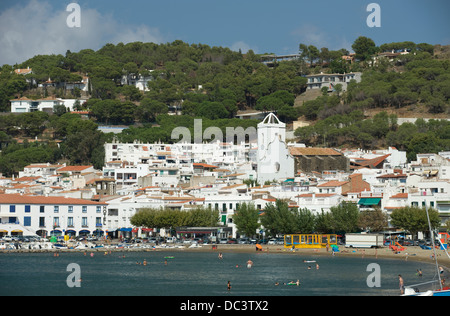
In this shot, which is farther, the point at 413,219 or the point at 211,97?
the point at 211,97

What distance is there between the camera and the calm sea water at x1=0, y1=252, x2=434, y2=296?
4678 centimetres

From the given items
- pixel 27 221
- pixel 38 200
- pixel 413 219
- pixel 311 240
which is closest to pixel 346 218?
pixel 311 240

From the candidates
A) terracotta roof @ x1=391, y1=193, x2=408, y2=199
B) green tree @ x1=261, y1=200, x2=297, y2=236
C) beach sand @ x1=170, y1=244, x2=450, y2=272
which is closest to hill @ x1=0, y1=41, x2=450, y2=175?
terracotta roof @ x1=391, y1=193, x2=408, y2=199

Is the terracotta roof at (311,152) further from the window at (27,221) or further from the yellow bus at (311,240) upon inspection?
the window at (27,221)

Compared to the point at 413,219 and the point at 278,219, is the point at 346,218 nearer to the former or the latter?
the point at 413,219

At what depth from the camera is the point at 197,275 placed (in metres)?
53.8

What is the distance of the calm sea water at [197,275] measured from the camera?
46.8m

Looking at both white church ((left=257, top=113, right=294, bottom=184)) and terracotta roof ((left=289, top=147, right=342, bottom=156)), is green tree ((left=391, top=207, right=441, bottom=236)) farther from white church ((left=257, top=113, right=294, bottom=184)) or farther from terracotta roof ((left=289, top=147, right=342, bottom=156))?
terracotta roof ((left=289, top=147, right=342, bottom=156))

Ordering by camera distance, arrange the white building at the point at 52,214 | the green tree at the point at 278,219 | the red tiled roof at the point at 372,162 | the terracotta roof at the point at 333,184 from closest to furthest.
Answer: the green tree at the point at 278,219
the white building at the point at 52,214
the terracotta roof at the point at 333,184
the red tiled roof at the point at 372,162

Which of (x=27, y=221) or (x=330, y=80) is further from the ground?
(x=330, y=80)

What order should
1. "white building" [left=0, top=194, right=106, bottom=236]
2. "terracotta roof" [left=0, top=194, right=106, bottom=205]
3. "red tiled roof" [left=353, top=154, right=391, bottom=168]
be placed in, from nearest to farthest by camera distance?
"white building" [left=0, top=194, right=106, bottom=236] < "terracotta roof" [left=0, top=194, right=106, bottom=205] < "red tiled roof" [left=353, top=154, right=391, bottom=168]

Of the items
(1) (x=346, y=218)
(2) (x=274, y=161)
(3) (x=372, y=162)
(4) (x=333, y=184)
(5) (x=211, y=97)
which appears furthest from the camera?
(5) (x=211, y=97)

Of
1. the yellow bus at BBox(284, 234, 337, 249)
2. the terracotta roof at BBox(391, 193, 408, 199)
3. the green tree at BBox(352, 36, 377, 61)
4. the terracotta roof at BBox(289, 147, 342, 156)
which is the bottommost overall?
the yellow bus at BBox(284, 234, 337, 249)

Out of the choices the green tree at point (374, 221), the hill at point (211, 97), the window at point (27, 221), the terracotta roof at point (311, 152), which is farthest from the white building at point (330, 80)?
the window at point (27, 221)
